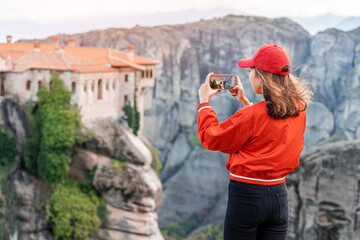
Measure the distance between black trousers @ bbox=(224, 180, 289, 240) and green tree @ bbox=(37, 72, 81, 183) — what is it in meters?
22.1

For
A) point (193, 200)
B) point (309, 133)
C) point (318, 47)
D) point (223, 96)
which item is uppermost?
point (318, 47)

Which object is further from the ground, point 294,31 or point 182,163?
point 294,31

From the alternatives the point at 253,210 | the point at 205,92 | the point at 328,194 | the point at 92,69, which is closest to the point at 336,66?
the point at 92,69

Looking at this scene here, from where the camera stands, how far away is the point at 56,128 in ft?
82.7

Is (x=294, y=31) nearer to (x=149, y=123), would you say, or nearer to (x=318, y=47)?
(x=318, y=47)

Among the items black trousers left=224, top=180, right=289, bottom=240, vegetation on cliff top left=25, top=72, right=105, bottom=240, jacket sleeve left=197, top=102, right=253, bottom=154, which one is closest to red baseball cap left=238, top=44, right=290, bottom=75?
jacket sleeve left=197, top=102, right=253, bottom=154

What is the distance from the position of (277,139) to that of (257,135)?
153 mm

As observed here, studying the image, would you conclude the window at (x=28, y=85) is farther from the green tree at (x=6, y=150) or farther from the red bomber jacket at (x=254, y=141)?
the red bomber jacket at (x=254, y=141)

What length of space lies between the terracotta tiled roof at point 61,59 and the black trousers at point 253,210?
886 inches

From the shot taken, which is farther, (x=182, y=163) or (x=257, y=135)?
(x=182, y=163)

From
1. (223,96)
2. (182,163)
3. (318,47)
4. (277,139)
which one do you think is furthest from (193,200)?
(277,139)

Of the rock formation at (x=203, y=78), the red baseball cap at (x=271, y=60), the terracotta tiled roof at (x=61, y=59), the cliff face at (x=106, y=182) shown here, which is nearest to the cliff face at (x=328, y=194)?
the cliff face at (x=106, y=182)

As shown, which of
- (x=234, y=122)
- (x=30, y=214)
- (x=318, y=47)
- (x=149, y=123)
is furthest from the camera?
(x=318, y=47)

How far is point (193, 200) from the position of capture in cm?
4750
